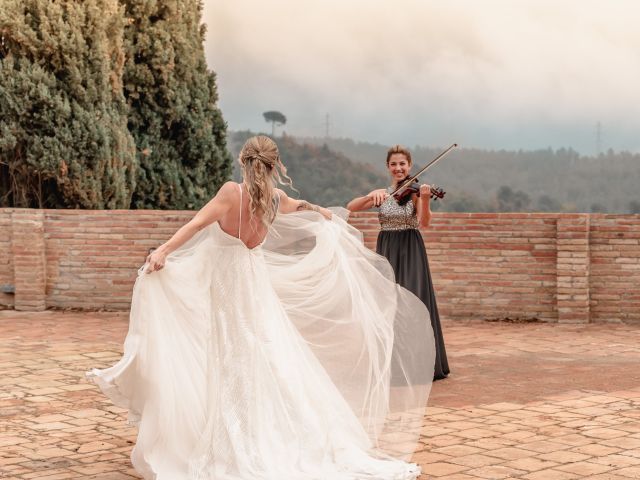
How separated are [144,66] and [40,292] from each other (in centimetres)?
796

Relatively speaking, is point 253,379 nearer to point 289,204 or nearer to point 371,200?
point 289,204

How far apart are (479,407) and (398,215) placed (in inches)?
70.0

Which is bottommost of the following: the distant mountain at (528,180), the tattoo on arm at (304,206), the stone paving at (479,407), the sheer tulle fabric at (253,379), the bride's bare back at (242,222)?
the stone paving at (479,407)

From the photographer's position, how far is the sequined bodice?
325 inches

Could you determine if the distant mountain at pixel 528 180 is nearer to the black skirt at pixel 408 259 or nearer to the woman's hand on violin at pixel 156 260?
the black skirt at pixel 408 259

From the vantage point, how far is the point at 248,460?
16.6ft

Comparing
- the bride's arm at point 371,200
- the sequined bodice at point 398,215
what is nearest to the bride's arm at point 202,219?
the bride's arm at point 371,200

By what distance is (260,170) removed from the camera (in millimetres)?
5160

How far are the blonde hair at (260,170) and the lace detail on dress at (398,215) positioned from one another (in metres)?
3.09

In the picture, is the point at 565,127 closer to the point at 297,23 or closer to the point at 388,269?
the point at 297,23

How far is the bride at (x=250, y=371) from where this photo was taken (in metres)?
5.16

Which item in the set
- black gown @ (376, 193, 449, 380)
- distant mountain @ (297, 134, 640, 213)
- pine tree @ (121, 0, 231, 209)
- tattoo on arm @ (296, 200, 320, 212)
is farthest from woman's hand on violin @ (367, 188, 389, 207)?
distant mountain @ (297, 134, 640, 213)

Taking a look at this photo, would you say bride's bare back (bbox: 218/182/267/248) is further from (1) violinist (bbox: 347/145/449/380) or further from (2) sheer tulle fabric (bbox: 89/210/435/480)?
(1) violinist (bbox: 347/145/449/380)

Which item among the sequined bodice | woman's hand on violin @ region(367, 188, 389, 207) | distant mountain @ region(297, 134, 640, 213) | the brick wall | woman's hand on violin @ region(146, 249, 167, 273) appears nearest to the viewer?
woman's hand on violin @ region(146, 249, 167, 273)
